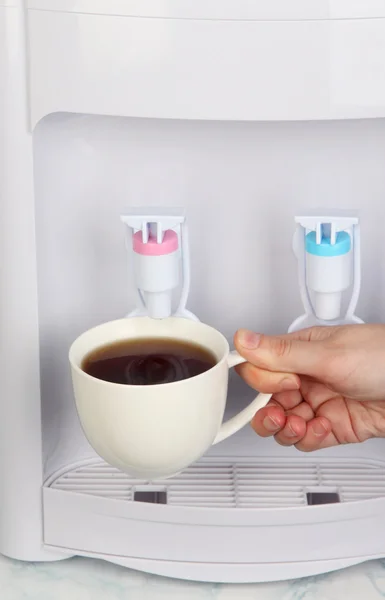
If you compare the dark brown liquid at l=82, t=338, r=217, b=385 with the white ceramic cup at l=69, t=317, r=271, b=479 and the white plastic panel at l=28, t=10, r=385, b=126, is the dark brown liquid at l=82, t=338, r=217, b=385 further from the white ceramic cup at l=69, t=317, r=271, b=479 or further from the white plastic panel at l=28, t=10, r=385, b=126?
the white plastic panel at l=28, t=10, r=385, b=126

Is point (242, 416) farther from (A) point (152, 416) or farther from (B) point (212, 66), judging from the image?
(B) point (212, 66)

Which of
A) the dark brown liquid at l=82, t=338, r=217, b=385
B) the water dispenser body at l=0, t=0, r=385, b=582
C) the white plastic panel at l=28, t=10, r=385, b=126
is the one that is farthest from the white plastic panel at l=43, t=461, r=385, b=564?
the white plastic panel at l=28, t=10, r=385, b=126

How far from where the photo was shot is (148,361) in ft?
1.97

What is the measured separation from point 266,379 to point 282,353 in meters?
0.02

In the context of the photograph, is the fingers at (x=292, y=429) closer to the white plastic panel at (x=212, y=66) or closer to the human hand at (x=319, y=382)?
the human hand at (x=319, y=382)

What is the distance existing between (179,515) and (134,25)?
0.31 meters

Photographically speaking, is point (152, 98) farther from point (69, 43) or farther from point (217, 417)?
point (217, 417)

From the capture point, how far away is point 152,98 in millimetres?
551

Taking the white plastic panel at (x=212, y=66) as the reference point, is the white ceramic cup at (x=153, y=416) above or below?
below

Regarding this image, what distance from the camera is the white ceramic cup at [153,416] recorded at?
53 centimetres

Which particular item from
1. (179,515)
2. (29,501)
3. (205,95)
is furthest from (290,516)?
(205,95)

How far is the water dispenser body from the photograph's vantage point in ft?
1.78

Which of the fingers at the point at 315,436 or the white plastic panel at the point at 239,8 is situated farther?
the fingers at the point at 315,436

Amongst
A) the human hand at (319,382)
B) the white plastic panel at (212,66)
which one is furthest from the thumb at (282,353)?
the white plastic panel at (212,66)
